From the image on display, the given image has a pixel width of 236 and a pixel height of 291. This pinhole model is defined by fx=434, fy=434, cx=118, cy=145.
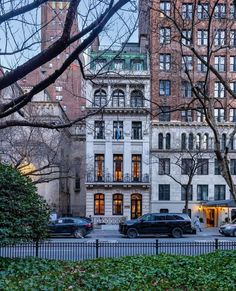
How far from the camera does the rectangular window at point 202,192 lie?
162 ft

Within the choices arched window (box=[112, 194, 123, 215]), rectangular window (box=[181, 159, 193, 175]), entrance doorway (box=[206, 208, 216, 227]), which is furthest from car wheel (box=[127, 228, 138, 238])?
entrance doorway (box=[206, 208, 216, 227])

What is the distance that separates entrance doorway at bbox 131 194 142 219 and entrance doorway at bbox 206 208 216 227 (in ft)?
24.3

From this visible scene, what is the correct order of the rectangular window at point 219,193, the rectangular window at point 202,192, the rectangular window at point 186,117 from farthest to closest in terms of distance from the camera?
the rectangular window at point 186,117, the rectangular window at point 219,193, the rectangular window at point 202,192

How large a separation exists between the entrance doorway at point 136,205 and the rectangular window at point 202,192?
6.82 metres

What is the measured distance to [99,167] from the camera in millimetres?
48500

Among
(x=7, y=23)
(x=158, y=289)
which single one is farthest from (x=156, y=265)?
(x=7, y=23)

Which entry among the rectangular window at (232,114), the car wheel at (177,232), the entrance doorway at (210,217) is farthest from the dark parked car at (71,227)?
the rectangular window at (232,114)

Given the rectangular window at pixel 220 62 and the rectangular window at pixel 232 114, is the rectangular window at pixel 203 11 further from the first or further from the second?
the rectangular window at pixel 232 114

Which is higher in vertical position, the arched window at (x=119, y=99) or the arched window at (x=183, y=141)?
the arched window at (x=119, y=99)

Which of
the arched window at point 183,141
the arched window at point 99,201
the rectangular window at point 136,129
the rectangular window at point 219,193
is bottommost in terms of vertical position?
the arched window at point 99,201

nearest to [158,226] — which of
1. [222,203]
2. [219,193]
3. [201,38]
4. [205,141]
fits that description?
[222,203]

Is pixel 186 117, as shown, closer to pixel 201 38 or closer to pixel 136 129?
pixel 136 129

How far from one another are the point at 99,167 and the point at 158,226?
18.1 metres

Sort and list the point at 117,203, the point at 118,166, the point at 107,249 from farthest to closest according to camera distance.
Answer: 1. the point at 118,166
2. the point at 117,203
3. the point at 107,249
